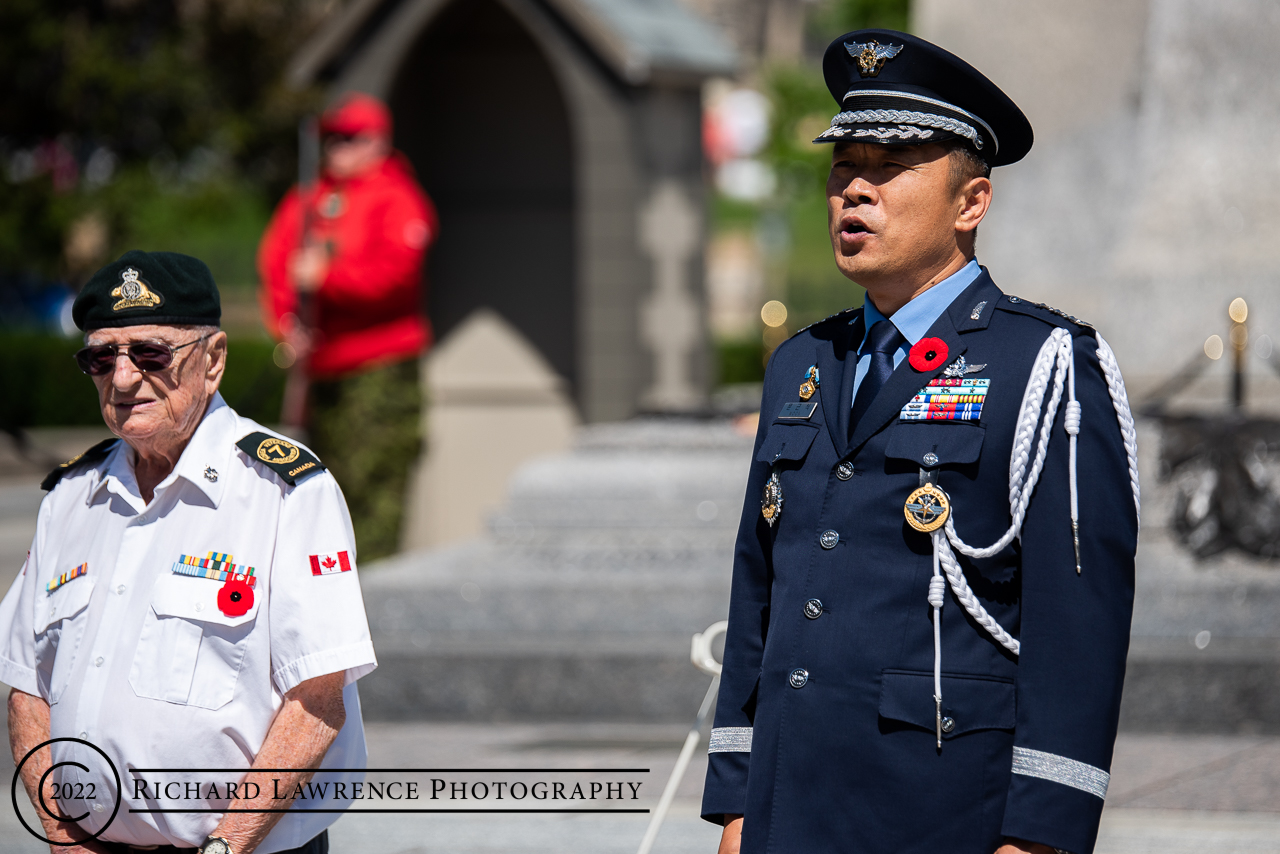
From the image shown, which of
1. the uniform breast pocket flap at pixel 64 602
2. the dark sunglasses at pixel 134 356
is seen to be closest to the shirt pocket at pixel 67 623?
the uniform breast pocket flap at pixel 64 602

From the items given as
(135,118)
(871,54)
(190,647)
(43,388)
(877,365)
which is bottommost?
(43,388)

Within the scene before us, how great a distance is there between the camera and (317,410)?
9969mm

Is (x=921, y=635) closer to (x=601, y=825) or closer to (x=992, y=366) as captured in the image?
(x=992, y=366)

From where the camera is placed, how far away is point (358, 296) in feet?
31.4

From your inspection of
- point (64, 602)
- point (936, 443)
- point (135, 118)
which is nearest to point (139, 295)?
point (64, 602)

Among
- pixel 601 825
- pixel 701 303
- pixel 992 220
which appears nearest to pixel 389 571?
pixel 601 825

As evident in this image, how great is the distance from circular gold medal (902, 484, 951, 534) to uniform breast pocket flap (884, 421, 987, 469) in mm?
43

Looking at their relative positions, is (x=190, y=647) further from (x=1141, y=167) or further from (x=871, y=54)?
(x=1141, y=167)

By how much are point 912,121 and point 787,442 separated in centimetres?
55

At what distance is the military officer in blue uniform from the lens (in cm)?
261

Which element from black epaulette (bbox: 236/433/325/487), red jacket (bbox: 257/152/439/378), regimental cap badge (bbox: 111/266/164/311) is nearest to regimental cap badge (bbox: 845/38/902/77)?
black epaulette (bbox: 236/433/325/487)

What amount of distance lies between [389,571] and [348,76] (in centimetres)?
378

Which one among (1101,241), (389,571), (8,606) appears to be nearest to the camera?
(8,606)

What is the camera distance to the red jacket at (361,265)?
31.1 feet
